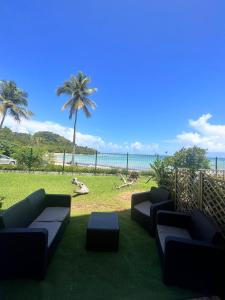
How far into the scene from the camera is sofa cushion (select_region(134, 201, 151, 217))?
4872 millimetres

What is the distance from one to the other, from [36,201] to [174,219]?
2.65 meters

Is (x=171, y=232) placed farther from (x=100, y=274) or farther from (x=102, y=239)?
(x=100, y=274)

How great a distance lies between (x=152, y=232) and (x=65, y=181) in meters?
7.16

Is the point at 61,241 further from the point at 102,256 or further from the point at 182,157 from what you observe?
the point at 182,157

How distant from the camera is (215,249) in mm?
2574

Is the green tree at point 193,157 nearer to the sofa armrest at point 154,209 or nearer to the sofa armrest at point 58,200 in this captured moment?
the sofa armrest at point 154,209

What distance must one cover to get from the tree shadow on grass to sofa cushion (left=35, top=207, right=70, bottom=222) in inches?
17.0

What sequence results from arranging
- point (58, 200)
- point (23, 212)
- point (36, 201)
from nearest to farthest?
A: point (23, 212) → point (36, 201) → point (58, 200)

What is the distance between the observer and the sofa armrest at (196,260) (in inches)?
103

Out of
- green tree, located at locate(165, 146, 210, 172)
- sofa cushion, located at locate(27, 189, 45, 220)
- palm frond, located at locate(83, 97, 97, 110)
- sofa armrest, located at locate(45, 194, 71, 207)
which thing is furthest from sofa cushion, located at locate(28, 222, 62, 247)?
palm frond, located at locate(83, 97, 97, 110)

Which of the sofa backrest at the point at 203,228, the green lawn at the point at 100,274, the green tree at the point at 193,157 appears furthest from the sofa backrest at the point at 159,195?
the green tree at the point at 193,157

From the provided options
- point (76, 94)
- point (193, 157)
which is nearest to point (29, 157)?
point (76, 94)

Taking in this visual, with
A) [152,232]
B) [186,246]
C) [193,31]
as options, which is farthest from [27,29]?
[186,246]

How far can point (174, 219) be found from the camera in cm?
397
